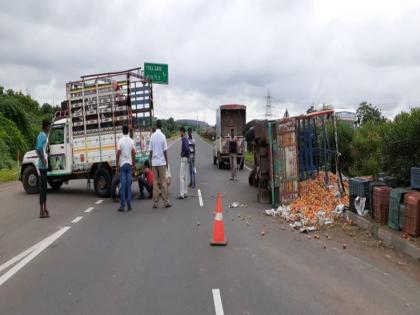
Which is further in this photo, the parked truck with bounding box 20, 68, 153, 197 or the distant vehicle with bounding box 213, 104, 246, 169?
the distant vehicle with bounding box 213, 104, 246, 169

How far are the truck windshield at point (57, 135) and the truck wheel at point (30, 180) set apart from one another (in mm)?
1432

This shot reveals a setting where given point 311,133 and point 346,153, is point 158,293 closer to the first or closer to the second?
point 311,133

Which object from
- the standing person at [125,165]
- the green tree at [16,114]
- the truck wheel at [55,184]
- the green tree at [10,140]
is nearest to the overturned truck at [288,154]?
the standing person at [125,165]

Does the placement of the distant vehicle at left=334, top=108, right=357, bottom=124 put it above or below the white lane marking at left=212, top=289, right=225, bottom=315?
above

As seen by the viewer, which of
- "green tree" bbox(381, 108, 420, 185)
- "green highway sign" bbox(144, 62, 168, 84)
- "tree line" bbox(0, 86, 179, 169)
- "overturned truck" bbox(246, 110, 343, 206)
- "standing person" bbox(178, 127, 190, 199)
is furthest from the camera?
"green highway sign" bbox(144, 62, 168, 84)

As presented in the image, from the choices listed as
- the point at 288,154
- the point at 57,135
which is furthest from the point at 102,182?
the point at 288,154

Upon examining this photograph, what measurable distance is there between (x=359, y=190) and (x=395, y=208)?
4.62ft

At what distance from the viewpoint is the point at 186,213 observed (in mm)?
10805

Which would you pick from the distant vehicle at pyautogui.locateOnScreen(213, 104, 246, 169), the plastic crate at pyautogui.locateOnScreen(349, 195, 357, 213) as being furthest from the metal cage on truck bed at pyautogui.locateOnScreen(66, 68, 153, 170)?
the distant vehicle at pyautogui.locateOnScreen(213, 104, 246, 169)

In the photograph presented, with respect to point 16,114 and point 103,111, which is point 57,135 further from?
point 16,114

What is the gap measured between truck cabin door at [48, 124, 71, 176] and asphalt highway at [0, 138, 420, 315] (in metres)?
3.95

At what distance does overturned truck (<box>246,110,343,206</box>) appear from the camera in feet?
38.3

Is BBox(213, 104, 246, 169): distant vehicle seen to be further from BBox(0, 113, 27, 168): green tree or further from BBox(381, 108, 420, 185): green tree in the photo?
BBox(381, 108, 420, 185): green tree

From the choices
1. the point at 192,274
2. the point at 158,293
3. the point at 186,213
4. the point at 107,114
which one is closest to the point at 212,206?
the point at 186,213
